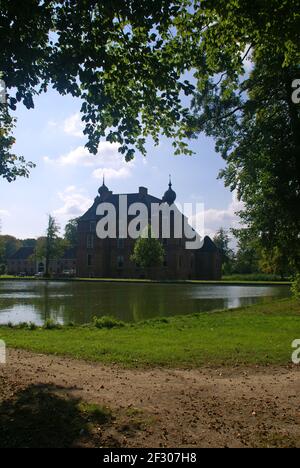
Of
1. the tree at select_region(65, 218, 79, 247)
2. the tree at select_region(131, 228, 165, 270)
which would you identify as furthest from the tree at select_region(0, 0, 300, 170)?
the tree at select_region(65, 218, 79, 247)

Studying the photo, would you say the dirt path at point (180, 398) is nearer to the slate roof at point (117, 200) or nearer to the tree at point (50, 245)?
the slate roof at point (117, 200)

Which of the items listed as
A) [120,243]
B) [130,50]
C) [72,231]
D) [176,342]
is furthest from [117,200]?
[130,50]

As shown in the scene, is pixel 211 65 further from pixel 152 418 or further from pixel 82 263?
pixel 82 263

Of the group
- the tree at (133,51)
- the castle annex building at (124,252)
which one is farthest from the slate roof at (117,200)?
the tree at (133,51)

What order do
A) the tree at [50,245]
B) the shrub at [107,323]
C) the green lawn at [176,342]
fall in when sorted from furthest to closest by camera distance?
the tree at [50,245], the shrub at [107,323], the green lawn at [176,342]

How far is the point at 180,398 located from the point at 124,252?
7615 cm

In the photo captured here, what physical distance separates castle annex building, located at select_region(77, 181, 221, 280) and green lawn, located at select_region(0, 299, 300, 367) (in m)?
63.0

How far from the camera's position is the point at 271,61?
14.4m

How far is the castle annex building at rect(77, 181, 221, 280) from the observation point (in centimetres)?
7931

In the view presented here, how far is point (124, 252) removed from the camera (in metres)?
82.4

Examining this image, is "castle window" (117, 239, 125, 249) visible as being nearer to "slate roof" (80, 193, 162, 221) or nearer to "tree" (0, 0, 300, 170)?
"slate roof" (80, 193, 162, 221)

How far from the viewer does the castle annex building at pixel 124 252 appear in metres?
79.3

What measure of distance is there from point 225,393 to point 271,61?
11346 mm

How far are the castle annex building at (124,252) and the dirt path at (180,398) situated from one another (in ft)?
229
